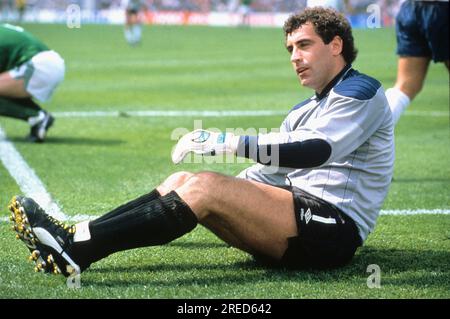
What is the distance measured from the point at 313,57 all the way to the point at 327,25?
0.19 metres

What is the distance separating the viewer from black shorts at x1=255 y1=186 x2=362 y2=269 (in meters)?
4.60

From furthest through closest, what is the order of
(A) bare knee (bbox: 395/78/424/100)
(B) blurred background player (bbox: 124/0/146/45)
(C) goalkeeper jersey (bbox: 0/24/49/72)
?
(B) blurred background player (bbox: 124/0/146/45) → (C) goalkeeper jersey (bbox: 0/24/49/72) → (A) bare knee (bbox: 395/78/424/100)

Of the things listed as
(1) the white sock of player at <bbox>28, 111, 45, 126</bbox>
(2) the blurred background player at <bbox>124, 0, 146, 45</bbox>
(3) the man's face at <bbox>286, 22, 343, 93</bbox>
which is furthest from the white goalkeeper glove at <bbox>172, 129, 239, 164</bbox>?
(2) the blurred background player at <bbox>124, 0, 146, 45</bbox>

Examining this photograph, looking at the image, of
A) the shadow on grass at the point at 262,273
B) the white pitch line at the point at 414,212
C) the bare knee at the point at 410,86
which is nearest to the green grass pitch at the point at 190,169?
the shadow on grass at the point at 262,273

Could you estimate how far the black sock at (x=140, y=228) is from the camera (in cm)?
440

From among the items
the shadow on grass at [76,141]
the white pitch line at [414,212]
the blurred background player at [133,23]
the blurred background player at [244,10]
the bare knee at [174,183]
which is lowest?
the blurred background player at [244,10]

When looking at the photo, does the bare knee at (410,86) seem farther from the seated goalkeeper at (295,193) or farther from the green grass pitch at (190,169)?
the seated goalkeeper at (295,193)

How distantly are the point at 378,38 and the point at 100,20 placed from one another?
2518 cm

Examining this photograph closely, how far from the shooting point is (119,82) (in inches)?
651

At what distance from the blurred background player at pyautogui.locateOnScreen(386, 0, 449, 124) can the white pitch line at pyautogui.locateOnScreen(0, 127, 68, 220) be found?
3.31 metres

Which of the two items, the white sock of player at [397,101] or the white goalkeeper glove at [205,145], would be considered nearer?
the white goalkeeper glove at [205,145]

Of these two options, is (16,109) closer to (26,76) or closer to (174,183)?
(26,76)

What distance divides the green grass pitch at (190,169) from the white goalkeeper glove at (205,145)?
69 cm

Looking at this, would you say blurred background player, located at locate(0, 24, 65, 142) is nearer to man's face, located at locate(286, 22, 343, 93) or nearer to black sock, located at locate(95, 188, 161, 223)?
black sock, located at locate(95, 188, 161, 223)
